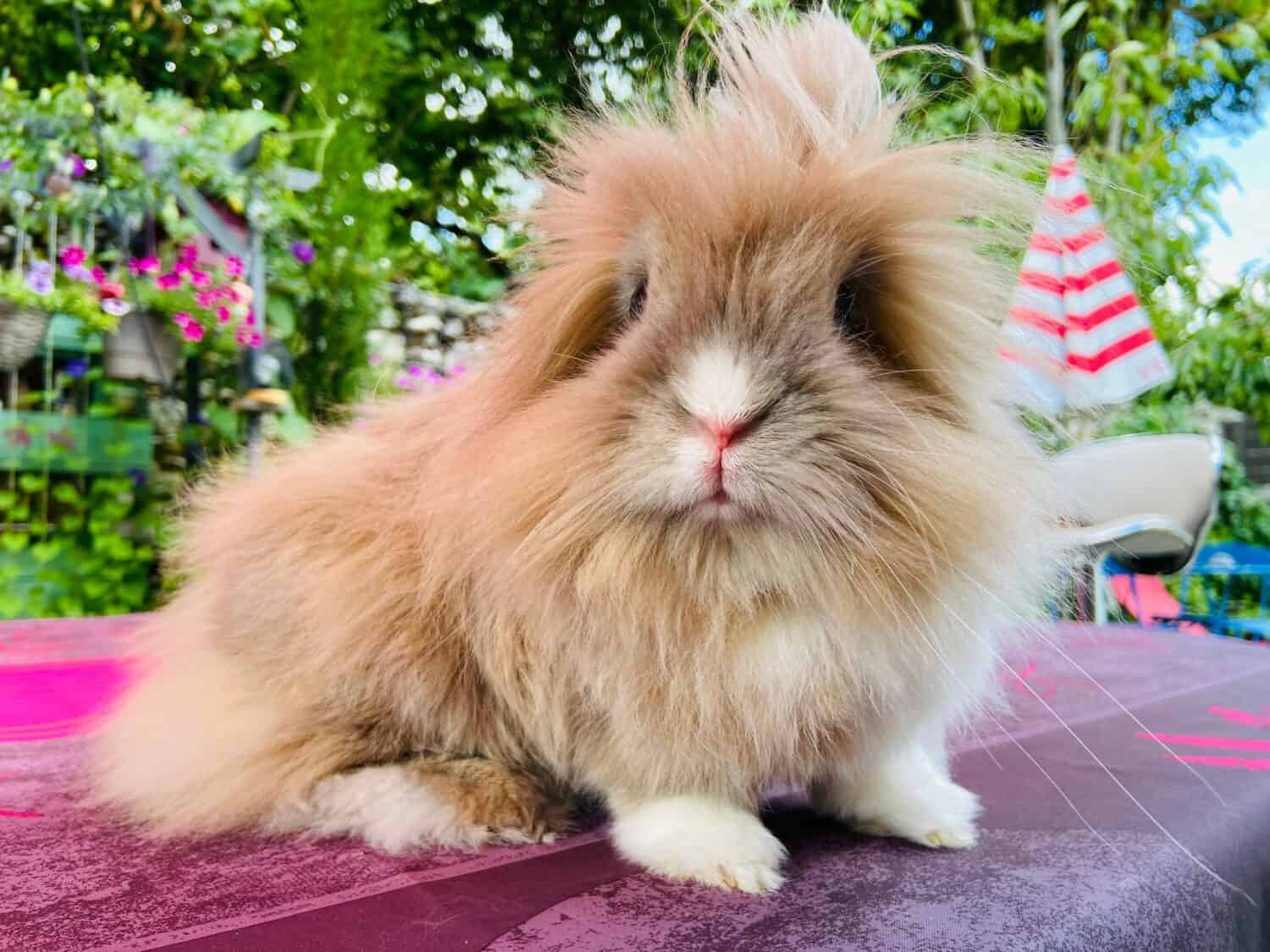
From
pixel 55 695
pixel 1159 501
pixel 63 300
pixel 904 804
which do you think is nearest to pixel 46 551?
pixel 63 300

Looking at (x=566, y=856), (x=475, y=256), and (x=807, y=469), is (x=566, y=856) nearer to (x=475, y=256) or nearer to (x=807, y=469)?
(x=807, y=469)

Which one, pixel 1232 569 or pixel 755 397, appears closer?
pixel 755 397

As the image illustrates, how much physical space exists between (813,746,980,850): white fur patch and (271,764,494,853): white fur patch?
378 millimetres

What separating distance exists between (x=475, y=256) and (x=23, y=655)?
10.5 ft

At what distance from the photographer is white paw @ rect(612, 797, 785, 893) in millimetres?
827

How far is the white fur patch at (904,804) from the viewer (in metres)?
0.96

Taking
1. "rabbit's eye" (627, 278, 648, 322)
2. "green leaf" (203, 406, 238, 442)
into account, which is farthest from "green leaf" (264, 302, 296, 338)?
"rabbit's eye" (627, 278, 648, 322)

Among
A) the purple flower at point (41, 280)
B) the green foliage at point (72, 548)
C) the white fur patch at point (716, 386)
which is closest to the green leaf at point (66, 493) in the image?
the green foliage at point (72, 548)

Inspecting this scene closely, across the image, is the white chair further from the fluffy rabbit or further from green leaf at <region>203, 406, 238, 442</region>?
green leaf at <region>203, 406, 238, 442</region>

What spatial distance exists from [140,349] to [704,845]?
115 inches

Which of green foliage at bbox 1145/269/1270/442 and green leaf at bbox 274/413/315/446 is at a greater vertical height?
green foliage at bbox 1145/269/1270/442

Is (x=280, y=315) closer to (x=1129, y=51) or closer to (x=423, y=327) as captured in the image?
(x=423, y=327)

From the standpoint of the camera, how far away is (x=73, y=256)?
2928mm

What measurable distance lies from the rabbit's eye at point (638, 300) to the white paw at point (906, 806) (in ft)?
1.75
